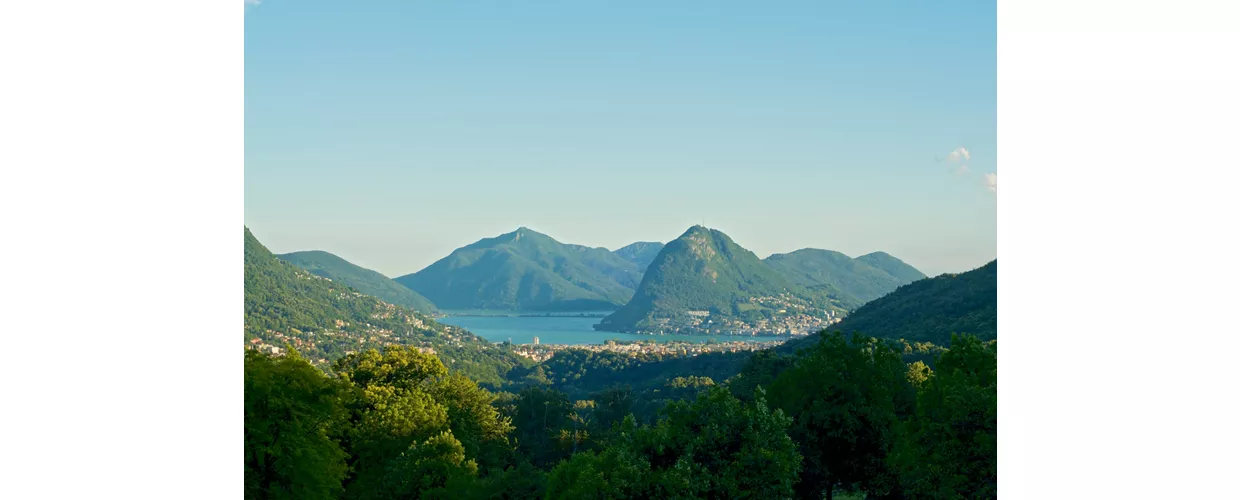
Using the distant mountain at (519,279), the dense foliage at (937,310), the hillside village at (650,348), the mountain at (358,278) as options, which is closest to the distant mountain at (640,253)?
the distant mountain at (519,279)

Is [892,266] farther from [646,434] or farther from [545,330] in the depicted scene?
[646,434]

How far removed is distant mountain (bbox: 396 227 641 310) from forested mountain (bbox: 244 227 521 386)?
40.6 metres

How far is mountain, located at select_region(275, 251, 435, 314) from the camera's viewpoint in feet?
243

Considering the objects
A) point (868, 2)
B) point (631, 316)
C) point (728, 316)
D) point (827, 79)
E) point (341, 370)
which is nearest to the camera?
point (868, 2)

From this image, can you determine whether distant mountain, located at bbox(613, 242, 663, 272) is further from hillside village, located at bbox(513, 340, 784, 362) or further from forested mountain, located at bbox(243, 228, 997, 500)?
forested mountain, located at bbox(243, 228, 997, 500)

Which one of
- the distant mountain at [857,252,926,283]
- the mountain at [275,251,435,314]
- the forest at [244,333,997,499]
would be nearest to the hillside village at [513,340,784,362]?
the distant mountain at [857,252,926,283]

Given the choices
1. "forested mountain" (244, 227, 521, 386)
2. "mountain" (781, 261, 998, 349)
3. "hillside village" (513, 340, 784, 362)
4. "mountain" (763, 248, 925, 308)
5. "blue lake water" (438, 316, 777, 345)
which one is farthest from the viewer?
"blue lake water" (438, 316, 777, 345)

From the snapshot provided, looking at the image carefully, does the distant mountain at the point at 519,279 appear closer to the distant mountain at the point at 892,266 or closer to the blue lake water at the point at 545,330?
the blue lake water at the point at 545,330
